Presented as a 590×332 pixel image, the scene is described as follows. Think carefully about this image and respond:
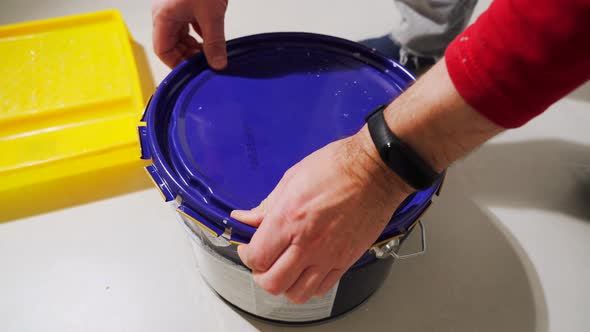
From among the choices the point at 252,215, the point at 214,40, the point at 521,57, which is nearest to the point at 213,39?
the point at 214,40

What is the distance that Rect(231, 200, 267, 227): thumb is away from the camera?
44 centimetres

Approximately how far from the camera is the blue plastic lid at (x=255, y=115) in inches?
19.0

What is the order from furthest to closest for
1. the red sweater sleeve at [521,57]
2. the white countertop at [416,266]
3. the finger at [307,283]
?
1. the white countertop at [416,266]
2. the finger at [307,283]
3. the red sweater sleeve at [521,57]

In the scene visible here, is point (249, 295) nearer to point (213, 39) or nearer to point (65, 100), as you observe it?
point (213, 39)

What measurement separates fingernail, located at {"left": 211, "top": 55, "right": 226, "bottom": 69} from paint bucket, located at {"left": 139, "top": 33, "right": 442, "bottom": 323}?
0.04ft

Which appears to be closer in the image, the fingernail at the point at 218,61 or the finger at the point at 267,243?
the finger at the point at 267,243

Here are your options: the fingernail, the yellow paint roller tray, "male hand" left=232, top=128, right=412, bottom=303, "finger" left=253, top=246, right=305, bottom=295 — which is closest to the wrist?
"male hand" left=232, top=128, right=412, bottom=303

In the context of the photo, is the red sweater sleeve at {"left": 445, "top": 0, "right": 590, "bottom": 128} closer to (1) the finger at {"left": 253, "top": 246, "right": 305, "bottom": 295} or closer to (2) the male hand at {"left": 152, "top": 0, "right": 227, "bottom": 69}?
(1) the finger at {"left": 253, "top": 246, "right": 305, "bottom": 295}

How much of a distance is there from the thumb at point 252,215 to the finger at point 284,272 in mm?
47

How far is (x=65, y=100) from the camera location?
846mm

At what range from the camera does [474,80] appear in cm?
35

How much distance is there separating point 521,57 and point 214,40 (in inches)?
16.1

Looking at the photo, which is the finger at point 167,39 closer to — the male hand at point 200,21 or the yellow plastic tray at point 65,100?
the male hand at point 200,21

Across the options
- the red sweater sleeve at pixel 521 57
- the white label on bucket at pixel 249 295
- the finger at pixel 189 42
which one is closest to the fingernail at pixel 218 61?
the finger at pixel 189 42
